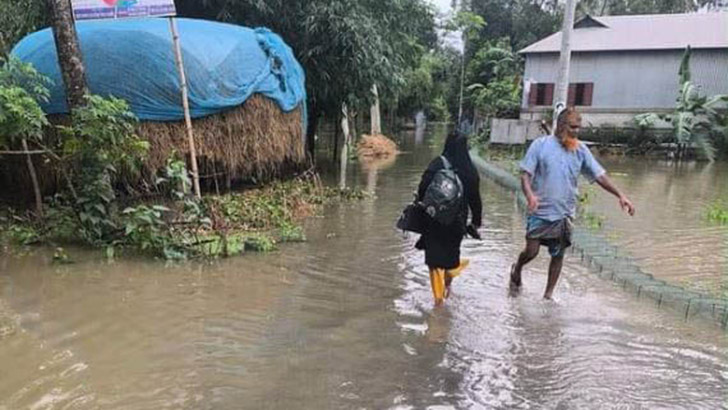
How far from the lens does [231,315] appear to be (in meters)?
5.41

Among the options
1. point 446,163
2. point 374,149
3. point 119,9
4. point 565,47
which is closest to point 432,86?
point 374,149

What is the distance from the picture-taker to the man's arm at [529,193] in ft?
18.5

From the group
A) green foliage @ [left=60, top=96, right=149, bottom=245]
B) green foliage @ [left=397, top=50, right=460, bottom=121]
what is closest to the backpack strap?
green foliage @ [left=60, top=96, right=149, bottom=245]

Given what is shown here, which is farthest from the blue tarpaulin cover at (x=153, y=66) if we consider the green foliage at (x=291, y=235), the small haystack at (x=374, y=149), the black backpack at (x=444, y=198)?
the small haystack at (x=374, y=149)

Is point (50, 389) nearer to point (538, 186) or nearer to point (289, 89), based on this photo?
point (538, 186)

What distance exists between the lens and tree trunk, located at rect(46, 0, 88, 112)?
737 cm

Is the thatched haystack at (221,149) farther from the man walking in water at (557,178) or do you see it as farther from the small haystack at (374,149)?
the small haystack at (374,149)

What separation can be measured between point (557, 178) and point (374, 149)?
19587 mm

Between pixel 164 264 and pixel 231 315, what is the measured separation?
1.81 meters

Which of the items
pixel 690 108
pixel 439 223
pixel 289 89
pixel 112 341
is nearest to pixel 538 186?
pixel 439 223

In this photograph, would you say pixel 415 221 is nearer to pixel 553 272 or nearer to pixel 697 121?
pixel 553 272

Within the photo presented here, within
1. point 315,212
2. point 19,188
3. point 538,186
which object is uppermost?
point 538,186

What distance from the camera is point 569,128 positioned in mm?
5699

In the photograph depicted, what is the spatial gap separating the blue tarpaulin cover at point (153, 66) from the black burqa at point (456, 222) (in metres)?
5.05
